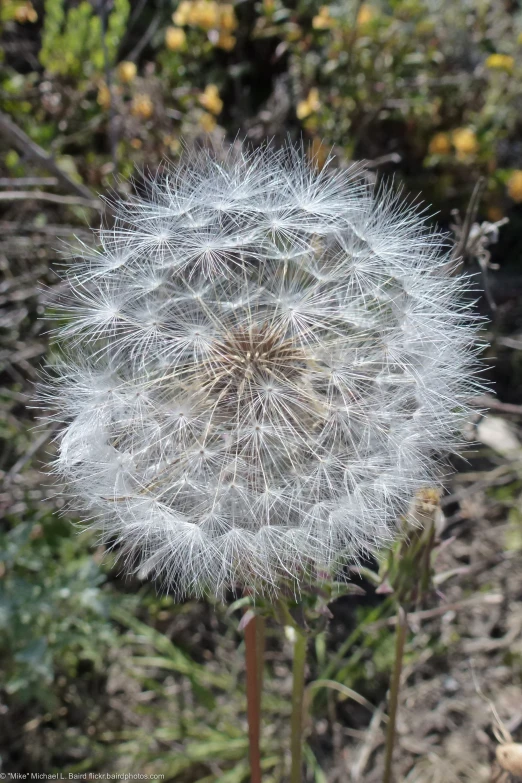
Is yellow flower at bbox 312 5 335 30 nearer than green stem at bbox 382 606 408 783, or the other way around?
green stem at bbox 382 606 408 783

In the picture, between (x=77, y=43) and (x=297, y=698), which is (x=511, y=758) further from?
(x=77, y=43)

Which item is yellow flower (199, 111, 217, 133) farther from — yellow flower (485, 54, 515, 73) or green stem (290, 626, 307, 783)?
green stem (290, 626, 307, 783)

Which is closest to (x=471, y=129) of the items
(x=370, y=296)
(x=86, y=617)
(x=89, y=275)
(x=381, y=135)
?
(x=381, y=135)

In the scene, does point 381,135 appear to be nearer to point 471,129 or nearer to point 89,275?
point 471,129

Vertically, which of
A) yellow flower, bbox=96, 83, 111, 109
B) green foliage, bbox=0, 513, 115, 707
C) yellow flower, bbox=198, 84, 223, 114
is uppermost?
yellow flower, bbox=198, 84, 223, 114

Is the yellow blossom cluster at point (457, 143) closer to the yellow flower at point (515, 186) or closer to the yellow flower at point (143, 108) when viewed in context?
the yellow flower at point (515, 186)

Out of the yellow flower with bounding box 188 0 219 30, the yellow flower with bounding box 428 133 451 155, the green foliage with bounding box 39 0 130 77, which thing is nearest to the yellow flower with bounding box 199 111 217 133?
the yellow flower with bounding box 188 0 219 30
